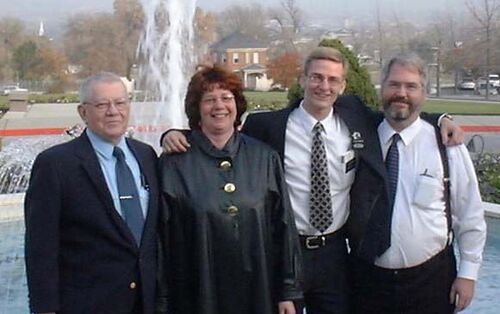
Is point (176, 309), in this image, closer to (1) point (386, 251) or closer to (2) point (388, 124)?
(1) point (386, 251)

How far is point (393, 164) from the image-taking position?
3877 mm

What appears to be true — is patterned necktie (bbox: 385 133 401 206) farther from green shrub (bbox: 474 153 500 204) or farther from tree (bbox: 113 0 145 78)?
tree (bbox: 113 0 145 78)

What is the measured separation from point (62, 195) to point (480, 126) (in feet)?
77.4

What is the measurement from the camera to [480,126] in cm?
2552

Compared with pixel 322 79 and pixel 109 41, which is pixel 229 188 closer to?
pixel 322 79

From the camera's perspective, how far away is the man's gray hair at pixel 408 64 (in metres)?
3.81

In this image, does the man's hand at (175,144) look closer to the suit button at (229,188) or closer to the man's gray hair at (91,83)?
the suit button at (229,188)

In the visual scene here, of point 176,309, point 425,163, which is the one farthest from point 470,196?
point 176,309

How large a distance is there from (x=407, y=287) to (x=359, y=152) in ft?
2.16

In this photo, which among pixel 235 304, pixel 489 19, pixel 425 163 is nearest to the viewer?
pixel 235 304

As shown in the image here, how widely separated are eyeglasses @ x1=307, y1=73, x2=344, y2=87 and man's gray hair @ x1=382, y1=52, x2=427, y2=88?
0.72 feet

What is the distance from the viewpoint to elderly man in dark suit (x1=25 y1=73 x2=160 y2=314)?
3227 mm

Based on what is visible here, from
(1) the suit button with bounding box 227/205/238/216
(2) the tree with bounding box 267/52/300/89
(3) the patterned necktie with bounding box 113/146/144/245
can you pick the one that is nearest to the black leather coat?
(1) the suit button with bounding box 227/205/238/216

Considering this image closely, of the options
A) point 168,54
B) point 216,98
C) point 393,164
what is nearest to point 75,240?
point 216,98
